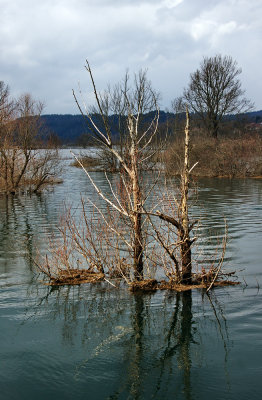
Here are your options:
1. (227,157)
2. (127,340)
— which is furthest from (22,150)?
(127,340)

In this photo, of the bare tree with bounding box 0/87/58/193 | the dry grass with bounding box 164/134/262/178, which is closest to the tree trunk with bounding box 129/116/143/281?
the bare tree with bounding box 0/87/58/193

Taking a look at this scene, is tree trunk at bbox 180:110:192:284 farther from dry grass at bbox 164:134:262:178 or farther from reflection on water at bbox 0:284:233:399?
dry grass at bbox 164:134:262:178

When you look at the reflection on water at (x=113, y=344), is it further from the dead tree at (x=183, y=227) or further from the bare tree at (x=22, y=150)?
the bare tree at (x=22, y=150)

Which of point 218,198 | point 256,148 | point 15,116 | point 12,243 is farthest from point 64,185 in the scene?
point 12,243

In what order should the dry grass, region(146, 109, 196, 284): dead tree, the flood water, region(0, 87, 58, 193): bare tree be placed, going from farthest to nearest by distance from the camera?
the dry grass → region(0, 87, 58, 193): bare tree → region(146, 109, 196, 284): dead tree → the flood water

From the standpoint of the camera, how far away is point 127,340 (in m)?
7.88

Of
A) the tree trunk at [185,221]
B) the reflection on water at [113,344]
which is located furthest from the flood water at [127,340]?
the tree trunk at [185,221]

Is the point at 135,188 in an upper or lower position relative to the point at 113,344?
upper

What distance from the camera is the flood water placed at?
637 centimetres

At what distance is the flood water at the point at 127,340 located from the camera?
6.37 meters

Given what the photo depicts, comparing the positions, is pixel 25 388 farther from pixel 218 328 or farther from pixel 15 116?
pixel 15 116

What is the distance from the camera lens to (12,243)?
16.3 meters

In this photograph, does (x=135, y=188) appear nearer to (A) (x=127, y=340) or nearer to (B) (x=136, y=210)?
(B) (x=136, y=210)

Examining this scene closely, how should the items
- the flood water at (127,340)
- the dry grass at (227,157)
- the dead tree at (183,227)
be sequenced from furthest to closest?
the dry grass at (227,157), the dead tree at (183,227), the flood water at (127,340)
